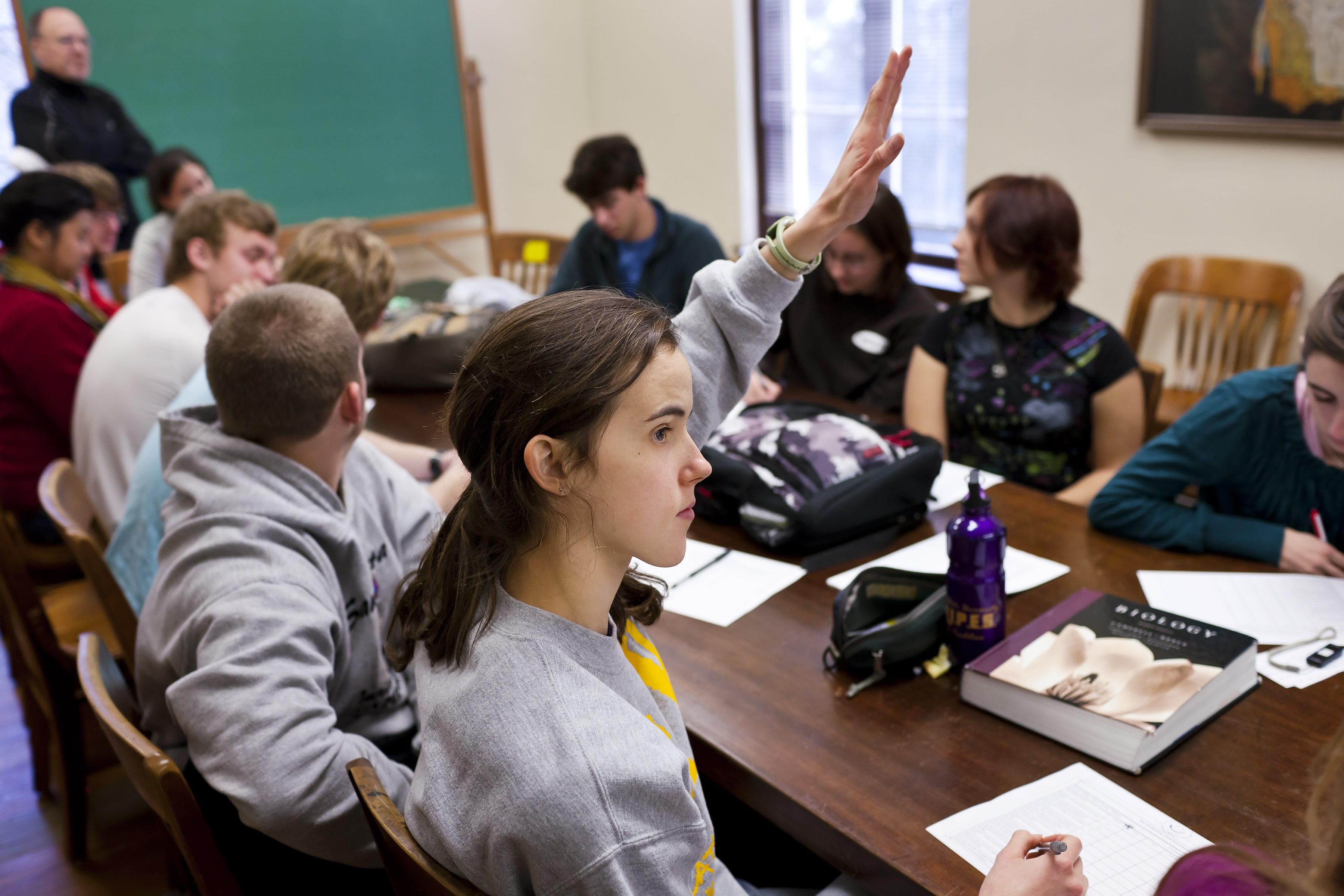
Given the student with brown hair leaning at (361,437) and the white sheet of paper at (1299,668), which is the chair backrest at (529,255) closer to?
the student with brown hair leaning at (361,437)

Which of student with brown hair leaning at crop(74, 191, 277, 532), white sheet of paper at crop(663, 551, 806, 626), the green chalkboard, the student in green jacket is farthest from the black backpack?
the green chalkboard

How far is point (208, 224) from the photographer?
99.0 inches

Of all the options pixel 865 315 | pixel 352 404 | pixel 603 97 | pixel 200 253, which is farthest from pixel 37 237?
pixel 603 97

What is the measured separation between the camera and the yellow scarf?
2.62 m

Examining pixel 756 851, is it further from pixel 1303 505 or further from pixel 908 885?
pixel 1303 505

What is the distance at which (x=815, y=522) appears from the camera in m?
1.66

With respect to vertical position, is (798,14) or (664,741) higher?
(798,14)

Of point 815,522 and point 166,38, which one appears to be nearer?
point 815,522

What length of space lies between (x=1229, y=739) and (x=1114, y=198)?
2.71 meters

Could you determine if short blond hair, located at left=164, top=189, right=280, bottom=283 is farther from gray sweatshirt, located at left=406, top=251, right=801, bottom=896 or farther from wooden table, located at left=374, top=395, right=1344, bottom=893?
gray sweatshirt, located at left=406, top=251, right=801, bottom=896

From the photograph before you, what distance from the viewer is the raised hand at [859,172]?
3.94 feet

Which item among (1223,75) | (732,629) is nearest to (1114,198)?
(1223,75)

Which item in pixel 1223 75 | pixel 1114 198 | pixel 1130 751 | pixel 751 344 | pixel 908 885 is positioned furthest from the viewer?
pixel 1114 198

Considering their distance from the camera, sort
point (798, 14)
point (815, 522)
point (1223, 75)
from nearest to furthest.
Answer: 1. point (815, 522)
2. point (1223, 75)
3. point (798, 14)
